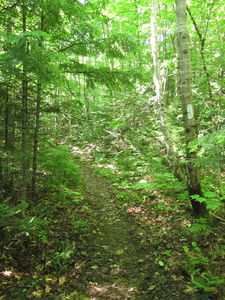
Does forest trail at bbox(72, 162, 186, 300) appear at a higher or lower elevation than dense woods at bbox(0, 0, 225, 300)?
lower

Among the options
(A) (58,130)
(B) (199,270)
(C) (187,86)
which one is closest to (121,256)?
(B) (199,270)

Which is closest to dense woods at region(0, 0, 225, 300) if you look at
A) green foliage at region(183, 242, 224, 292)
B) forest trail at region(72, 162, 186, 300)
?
green foliage at region(183, 242, 224, 292)

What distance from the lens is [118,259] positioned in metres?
4.67

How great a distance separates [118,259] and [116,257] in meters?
0.08

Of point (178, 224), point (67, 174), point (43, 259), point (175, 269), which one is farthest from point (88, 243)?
point (67, 174)

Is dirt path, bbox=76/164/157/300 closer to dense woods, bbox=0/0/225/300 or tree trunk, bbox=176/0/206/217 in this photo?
dense woods, bbox=0/0/225/300

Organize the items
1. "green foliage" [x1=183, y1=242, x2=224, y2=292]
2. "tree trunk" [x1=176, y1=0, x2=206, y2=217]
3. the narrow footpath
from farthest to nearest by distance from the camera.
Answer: "tree trunk" [x1=176, y1=0, x2=206, y2=217]
the narrow footpath
"green foliage" [x1=183, y1=242, x2=224, y2=292]

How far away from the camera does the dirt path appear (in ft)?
12.5

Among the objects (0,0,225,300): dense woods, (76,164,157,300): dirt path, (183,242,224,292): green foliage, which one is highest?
(0,0,225,300): dense woods

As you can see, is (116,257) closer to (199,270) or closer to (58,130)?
(199,270)

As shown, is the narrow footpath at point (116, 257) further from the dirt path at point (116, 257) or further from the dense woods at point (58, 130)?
the dense woods at point (58, 130)

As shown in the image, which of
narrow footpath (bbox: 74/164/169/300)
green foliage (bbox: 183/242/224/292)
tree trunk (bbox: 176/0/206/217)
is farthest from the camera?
tree trunk (bbox: 176/0/206/217)

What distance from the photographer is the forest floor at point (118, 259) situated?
3703 millimetres

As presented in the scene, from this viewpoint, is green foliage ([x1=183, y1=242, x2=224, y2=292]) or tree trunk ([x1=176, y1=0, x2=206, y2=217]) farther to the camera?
tree trunk ([x1=176, y1=0, x2=206, y2=217])
